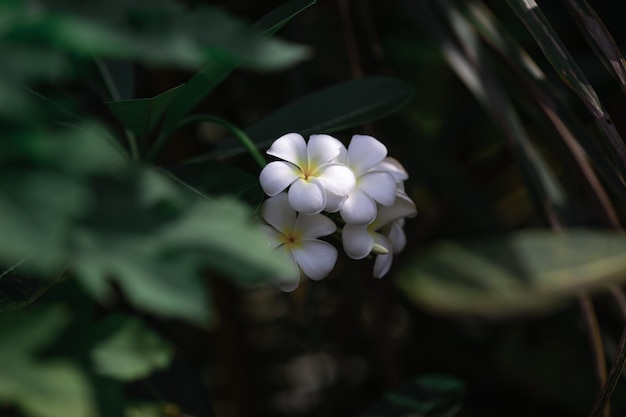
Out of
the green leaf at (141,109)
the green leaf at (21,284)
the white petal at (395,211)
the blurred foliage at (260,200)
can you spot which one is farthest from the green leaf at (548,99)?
the green leaf at (21,284)

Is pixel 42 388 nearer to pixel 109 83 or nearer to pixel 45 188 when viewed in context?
pixel 45 188

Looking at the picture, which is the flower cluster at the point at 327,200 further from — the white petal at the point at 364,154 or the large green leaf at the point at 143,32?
the large green leaf at the point at 143,32

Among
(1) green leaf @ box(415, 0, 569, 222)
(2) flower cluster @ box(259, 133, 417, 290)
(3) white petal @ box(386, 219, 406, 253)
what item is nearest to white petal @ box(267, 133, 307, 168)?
(2) flower cluster @ box(259, 133, 417, 290)

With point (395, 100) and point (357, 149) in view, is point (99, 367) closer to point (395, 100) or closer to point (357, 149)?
point (357, 149)

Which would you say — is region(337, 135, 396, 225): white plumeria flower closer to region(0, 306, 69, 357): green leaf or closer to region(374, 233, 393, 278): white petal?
region(374, 233, 393, 278): white petal

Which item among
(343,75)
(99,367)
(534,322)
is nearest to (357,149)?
(99,367)

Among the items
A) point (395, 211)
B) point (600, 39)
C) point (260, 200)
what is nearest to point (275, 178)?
point (260, 200)
